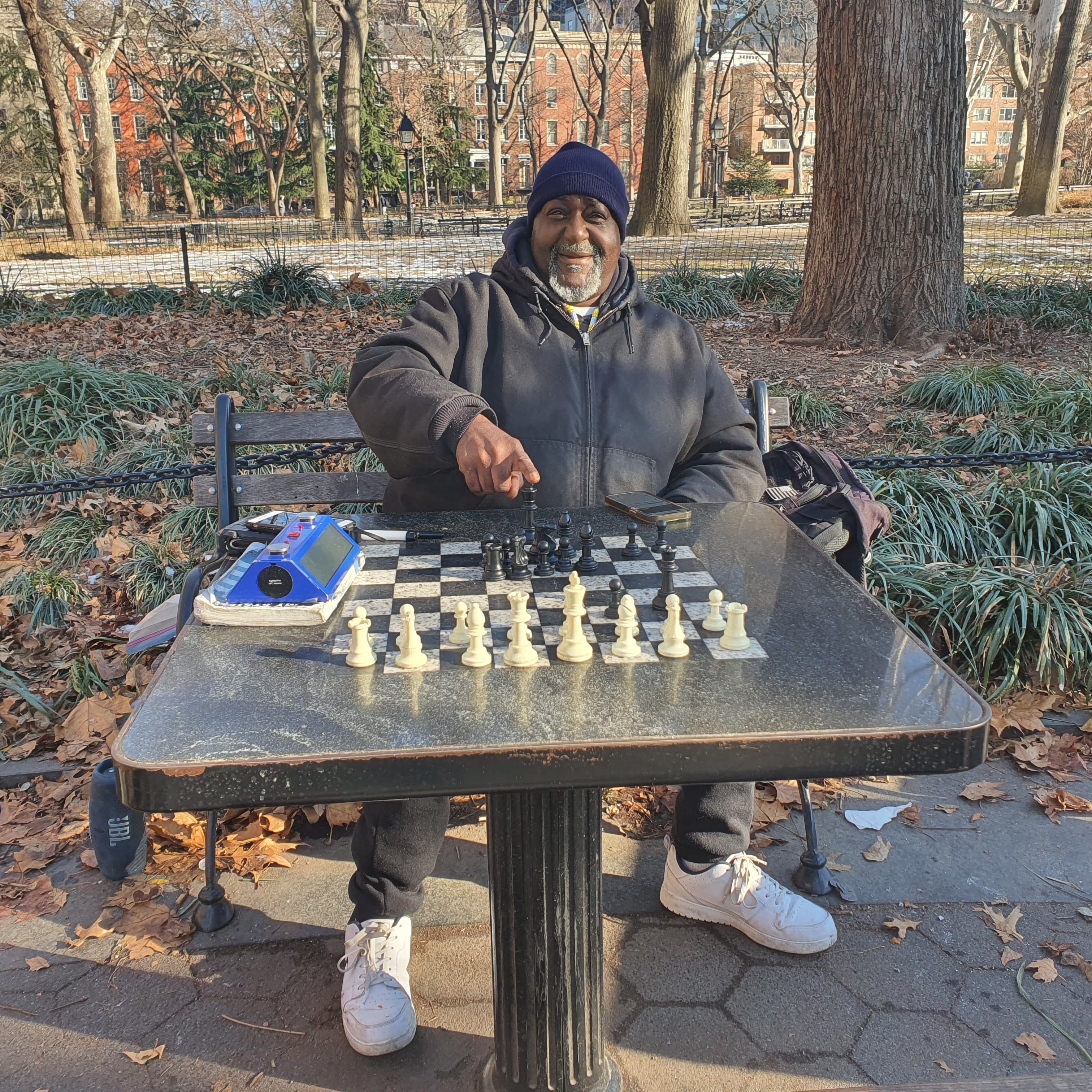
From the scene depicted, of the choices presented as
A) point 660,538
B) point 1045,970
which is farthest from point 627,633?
point 1045,970

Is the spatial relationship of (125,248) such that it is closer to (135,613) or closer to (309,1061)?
(135,613)

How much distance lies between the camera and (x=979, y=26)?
39.8 meters

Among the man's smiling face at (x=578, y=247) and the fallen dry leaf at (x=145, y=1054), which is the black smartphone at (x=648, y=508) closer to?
the man's smiling face at (x=578, y=247)

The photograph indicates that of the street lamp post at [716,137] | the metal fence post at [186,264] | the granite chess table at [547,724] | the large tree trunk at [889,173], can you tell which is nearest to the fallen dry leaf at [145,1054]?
the granite chess table at [547,724]

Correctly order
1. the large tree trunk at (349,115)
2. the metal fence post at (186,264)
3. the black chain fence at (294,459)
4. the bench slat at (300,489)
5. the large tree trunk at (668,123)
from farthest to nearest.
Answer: the large tree trunk at (349,115) < the large tree trunk at (668,123) < the metal fence post at (186,264) < the black chain fence at (294,459) < the bench slat at (300,489)

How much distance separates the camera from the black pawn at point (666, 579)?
1812 millimetres

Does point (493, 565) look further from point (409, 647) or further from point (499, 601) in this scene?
point (409, 647)

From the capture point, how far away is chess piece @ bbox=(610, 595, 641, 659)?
158 cm

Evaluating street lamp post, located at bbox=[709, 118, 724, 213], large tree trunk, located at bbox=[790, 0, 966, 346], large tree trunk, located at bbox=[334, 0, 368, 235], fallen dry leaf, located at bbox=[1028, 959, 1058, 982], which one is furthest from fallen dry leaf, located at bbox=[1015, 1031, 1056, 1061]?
street lamp post, located at bbox=[709, 118, 724, 213]

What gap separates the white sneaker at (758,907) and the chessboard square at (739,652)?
118 cm

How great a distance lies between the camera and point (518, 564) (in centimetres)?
199

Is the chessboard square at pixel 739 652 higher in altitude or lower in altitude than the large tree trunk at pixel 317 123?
lower

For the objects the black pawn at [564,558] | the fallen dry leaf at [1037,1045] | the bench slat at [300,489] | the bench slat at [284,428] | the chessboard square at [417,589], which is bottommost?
the fallen dry leaf at [1037,1045]

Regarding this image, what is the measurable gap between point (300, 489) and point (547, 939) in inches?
75.7
